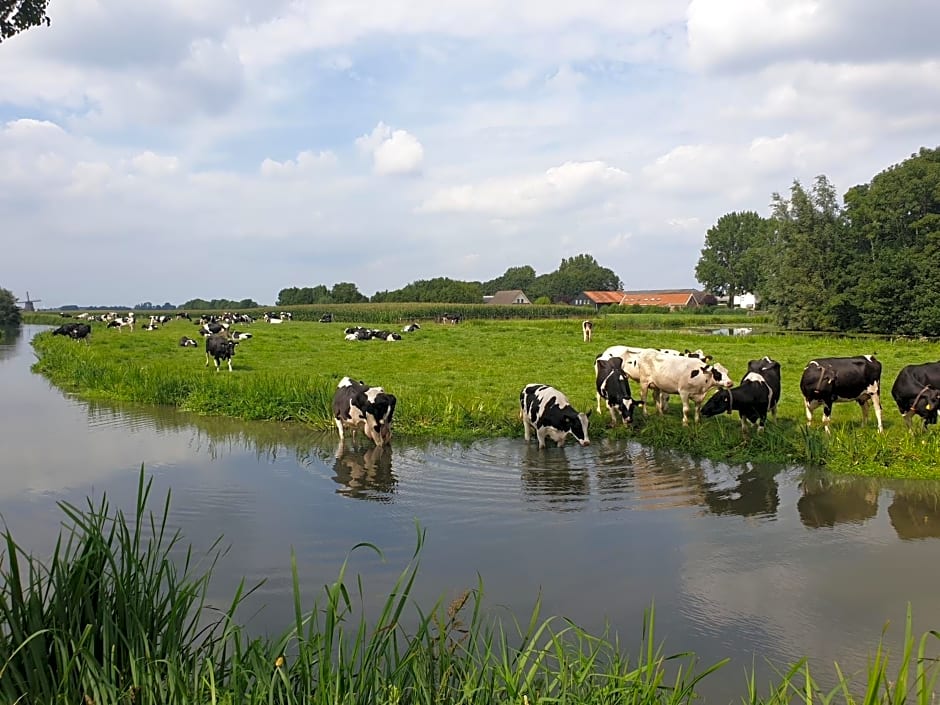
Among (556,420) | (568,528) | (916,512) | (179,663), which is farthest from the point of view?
(556,420)

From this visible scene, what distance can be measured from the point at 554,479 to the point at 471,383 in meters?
9.94

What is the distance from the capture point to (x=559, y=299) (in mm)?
147875

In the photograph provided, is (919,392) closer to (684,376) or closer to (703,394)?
(703,394)

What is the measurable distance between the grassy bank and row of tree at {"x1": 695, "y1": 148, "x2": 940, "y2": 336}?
16.7m

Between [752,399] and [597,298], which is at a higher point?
[597,298]

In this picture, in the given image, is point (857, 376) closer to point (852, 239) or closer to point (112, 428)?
point (112, 428)

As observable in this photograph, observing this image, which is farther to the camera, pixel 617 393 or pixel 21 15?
pixel 617 393

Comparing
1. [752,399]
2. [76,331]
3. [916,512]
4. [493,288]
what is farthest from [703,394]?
[493,288]

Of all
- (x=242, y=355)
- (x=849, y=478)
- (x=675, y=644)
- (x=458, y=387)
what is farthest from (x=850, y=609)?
(x=242, y=355)

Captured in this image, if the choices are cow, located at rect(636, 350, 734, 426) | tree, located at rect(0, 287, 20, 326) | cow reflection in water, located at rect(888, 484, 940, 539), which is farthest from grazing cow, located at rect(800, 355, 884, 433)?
tree, located at rect(0, 287, 20, 326)

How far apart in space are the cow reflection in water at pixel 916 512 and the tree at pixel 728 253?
111 metres

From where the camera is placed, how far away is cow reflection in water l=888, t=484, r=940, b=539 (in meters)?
8.48

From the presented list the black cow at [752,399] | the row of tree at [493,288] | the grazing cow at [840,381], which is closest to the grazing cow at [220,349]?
the black cow at [752,399]

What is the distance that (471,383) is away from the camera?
20.6 m
